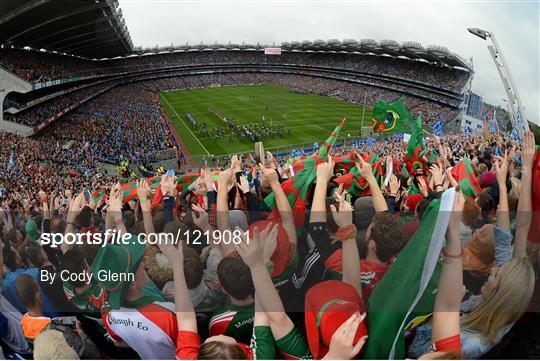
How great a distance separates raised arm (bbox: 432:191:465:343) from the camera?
7.27 feet

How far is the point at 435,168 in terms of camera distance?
3832mm

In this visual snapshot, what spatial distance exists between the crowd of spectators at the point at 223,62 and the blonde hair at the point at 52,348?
28855 millimetres

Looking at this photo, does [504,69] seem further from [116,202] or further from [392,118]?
[116,202]

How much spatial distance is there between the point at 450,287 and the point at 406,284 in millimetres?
316

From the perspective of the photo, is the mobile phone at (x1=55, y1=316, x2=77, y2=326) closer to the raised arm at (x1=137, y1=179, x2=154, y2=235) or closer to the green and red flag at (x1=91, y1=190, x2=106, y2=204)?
the raised arm at (x1=137, y1=179, x2=154, y2=235)

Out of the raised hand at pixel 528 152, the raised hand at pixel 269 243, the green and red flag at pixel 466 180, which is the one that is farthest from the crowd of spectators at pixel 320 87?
the raised hand at pixel 269 243

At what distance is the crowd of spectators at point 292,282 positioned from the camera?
2.17 m

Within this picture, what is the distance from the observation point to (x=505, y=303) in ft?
7.54

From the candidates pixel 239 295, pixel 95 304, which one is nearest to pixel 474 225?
pixel 239 295

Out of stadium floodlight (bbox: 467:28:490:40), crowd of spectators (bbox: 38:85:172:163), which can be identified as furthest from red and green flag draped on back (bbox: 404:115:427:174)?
crowd of spectators (bbox: 38:85:172:163)

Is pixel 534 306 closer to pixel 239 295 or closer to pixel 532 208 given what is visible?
pixel 532 208

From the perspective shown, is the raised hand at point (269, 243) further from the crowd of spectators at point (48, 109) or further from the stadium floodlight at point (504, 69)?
the crowd of spectators at point (48, 109)

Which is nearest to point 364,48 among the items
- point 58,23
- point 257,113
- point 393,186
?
point 257,113

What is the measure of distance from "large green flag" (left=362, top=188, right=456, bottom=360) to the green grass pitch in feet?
97.2
